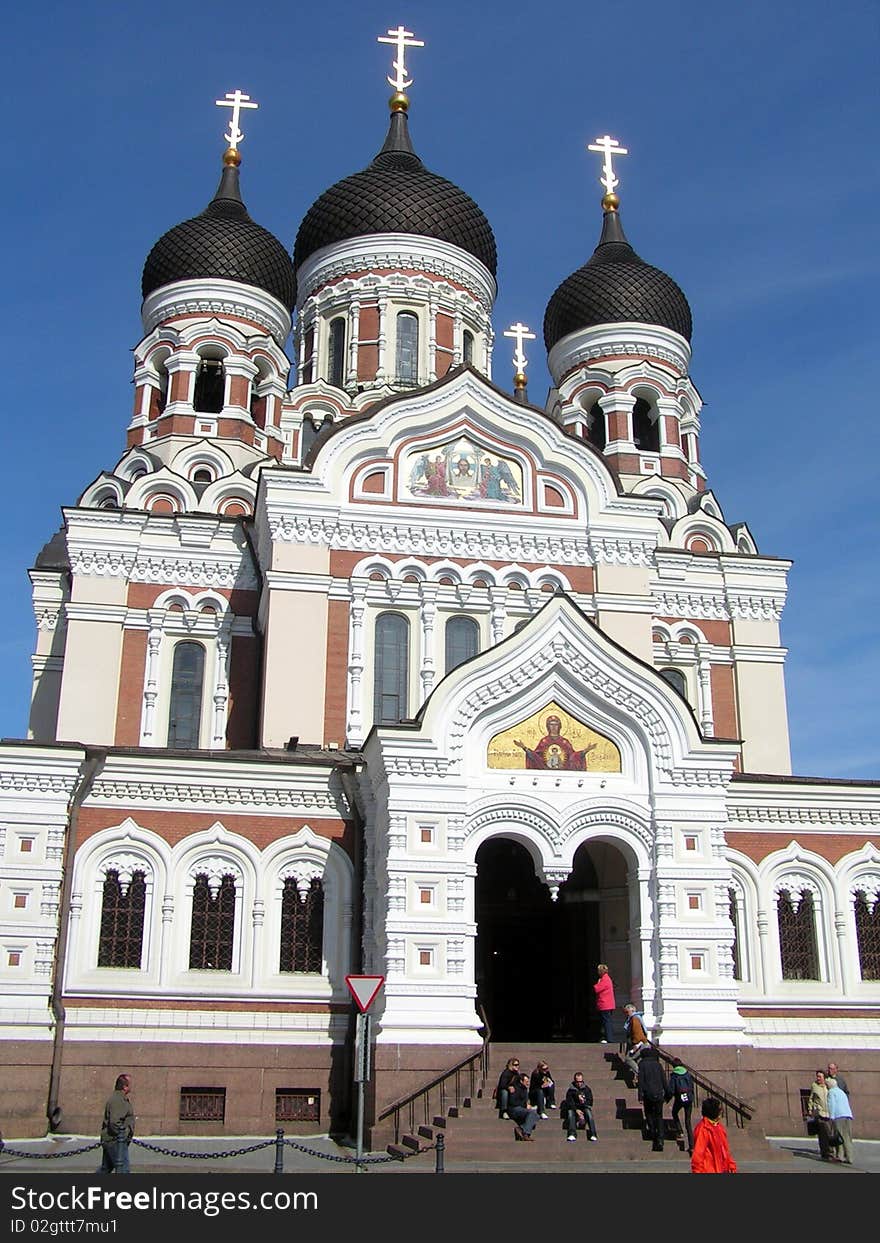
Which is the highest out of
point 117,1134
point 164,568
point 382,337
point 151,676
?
point 382,337

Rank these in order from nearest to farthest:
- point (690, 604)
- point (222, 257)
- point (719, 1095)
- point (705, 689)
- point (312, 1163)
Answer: point (312, 1163) → point (719, 1095) → point (705, 689) → point (690, 604) → point (222, 257)

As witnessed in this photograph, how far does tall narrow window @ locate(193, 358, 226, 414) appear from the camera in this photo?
98.0 feet

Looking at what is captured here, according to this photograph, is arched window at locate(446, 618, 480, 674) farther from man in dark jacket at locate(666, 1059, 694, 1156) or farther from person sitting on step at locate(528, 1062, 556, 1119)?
man in dark jacket at locate(666, 1059, 694, 1156)

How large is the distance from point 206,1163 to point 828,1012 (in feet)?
29.9

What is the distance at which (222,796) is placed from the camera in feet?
59.4

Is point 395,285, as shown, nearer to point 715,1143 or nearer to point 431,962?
point 431,962

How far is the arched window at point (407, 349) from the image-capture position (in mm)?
29469

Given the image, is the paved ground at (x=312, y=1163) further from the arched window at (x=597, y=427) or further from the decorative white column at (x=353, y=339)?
the arched window at (x=597, y=427)

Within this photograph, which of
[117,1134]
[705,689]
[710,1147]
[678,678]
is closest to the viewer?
[710,1147]

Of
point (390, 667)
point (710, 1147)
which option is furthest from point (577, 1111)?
point (390, 667)

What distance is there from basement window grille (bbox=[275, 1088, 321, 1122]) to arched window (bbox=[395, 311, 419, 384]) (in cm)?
1656

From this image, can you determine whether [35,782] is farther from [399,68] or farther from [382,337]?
[399,68]

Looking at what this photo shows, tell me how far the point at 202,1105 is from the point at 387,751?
510cm

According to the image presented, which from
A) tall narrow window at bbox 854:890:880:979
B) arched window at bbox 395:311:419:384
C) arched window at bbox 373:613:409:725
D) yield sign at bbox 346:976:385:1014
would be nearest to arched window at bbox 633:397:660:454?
arched window at bbox 395:311:419:384
